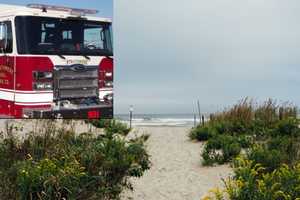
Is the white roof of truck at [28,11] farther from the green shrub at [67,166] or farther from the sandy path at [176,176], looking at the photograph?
the sandy path at [176,176]

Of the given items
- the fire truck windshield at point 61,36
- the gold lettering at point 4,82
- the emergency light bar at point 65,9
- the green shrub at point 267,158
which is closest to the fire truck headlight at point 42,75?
the fire truck windshield at point 61,36

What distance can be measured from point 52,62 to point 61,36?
1.62 ft

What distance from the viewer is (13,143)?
919cm

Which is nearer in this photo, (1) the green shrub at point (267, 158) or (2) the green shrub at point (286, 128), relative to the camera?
(1) the green shrub at point (267, 158)

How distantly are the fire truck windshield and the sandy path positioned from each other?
2.47 m

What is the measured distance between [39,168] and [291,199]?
3.08 m

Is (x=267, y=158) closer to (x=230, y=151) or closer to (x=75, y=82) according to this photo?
(x=230, y=151)

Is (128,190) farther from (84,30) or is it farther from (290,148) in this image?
(290,148)

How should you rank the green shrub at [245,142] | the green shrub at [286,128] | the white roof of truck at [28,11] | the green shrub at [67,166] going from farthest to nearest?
the green shrub at [286,128]
the green shrub at [245,142]
the white roof of truck at [28,11]
the green shrub at [67,166]

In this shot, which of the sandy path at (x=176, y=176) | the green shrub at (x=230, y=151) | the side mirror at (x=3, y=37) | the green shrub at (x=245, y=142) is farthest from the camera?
the green shrub at (x=245, y=142)

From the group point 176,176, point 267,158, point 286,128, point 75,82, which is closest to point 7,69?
point 75,82

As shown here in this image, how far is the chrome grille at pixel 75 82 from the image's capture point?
10.0m

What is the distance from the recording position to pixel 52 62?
993 centimetres

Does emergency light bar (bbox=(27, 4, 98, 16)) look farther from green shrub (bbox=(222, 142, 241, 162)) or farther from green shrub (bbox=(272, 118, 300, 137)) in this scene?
green shrub (bbox=(272, 118, 300, 137))
